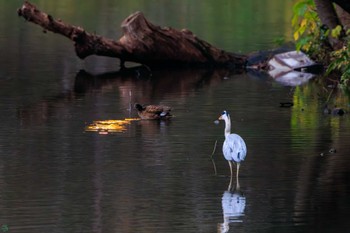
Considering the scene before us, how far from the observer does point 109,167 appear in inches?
547

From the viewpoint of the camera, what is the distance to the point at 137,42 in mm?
24875

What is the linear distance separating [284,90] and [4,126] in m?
7.05

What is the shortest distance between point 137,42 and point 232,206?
43.5 ft

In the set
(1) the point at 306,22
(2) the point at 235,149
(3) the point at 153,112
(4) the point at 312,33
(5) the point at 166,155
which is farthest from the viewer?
(4) the point at 312,33

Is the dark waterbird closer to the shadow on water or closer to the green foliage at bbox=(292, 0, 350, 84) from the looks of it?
the shadow on water

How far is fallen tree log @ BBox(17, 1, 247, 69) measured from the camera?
2442 centimetres

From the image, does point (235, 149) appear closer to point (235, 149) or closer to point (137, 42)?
point (235, 149)

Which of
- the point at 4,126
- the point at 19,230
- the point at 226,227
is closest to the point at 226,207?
the point at 226,227

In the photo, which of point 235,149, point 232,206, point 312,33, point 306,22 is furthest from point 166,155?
point 312,33

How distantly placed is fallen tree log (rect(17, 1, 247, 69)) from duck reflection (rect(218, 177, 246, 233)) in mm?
11958

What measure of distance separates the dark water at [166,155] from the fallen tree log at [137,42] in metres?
0.43

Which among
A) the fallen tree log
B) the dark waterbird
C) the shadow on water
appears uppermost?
the fallen tree log

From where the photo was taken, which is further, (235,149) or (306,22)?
(306,22)

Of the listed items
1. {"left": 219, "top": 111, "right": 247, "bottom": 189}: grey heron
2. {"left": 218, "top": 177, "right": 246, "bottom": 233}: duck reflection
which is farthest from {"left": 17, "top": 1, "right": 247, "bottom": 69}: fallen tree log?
{"left": 218, "top": 177, "right": 246, "bottom": 233}: duck reflection
